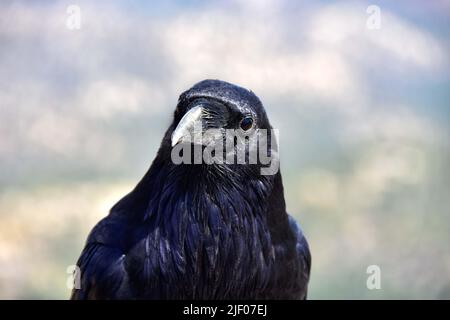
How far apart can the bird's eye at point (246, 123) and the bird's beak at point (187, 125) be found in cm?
20

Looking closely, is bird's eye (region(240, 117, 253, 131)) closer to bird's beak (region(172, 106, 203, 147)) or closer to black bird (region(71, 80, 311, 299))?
black bird (region(71, 80, 311, 299))

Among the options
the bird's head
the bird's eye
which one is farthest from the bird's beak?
the bird's eye

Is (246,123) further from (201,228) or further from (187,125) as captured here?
(201,228)

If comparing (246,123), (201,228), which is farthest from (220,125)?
(201,228)

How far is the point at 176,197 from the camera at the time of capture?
3.26m

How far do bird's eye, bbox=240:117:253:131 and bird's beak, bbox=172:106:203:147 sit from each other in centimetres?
20

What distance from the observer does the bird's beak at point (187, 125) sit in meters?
3.00

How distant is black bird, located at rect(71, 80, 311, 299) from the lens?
3.19 meters

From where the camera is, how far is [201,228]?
3254mm

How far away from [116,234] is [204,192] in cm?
49

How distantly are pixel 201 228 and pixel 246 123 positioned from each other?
51cm
